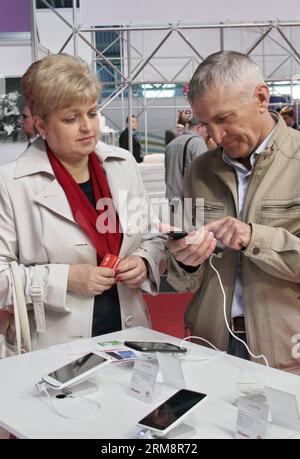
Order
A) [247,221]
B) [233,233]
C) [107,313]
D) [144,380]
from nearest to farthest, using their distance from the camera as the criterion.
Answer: [144,380] < [233,233] < [247,221] < [107,313]

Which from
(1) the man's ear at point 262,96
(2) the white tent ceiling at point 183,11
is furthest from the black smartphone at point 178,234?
(2) the white tent ceiling at point 183,11

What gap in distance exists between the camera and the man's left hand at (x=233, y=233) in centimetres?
146

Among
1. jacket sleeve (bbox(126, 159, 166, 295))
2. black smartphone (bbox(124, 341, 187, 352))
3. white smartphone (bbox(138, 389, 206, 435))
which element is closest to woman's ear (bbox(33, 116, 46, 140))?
jacket sleeve (bbox(126, 159, 166, 295))

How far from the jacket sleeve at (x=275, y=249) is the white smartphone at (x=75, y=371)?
44 centimetres

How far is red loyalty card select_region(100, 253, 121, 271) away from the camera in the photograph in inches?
67.8

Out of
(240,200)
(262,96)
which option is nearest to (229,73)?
(262,96)

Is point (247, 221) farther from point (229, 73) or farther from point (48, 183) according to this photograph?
point (48, 183)

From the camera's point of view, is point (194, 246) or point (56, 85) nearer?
point (194, 246)

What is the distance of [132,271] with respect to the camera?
5.69 ft

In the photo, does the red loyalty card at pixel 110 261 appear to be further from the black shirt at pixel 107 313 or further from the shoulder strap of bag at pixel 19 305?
the shoulder strap of bag at pixel 19 305

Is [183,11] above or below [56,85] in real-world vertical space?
above

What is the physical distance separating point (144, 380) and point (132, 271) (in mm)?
520

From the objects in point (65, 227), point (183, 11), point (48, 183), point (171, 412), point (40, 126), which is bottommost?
point (171, 412)

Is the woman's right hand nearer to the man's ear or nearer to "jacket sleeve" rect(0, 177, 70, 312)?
"jacket sleeve" rect(0, 177, 70, 312)
